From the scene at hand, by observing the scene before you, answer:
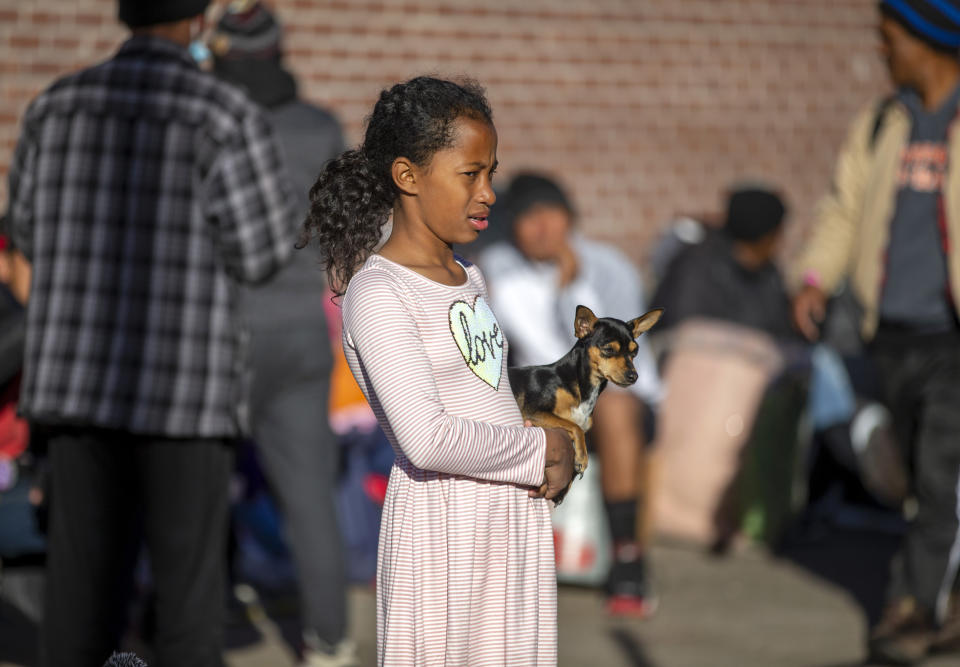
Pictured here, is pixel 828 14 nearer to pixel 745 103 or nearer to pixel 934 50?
pixel 745 103

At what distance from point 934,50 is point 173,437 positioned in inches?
122

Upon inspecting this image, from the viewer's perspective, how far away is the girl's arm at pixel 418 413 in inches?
91.7

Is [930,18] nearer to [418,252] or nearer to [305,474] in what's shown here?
[305,474]

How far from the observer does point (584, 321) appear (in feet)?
7.86

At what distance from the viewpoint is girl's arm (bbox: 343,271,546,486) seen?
7.64 ft

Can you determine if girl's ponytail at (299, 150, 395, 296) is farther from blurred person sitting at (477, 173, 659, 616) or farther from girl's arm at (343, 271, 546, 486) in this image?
blurred person sitting at (477, 173, 659, 616)

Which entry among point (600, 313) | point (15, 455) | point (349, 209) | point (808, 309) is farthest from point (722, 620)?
point (349, 209)

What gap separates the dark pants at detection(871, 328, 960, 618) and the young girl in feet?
9.12

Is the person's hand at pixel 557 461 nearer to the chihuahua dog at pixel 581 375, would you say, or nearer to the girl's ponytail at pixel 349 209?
the chihuahua dog at pixel 581 375

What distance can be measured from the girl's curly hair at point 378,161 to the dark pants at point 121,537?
44.5 inches

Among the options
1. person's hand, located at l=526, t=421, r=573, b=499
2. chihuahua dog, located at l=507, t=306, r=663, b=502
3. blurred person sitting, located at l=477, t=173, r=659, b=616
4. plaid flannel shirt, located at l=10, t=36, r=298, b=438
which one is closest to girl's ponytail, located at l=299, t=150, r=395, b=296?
chihuahua dog, located at l=507, t=306, r=663, b=502

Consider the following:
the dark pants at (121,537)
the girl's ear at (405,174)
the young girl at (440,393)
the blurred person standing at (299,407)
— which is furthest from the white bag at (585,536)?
the girl's ear at (405,174)

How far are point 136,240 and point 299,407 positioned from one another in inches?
47.5

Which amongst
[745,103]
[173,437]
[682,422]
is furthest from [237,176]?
[745,103]
